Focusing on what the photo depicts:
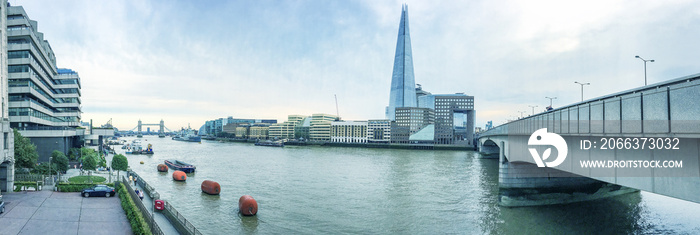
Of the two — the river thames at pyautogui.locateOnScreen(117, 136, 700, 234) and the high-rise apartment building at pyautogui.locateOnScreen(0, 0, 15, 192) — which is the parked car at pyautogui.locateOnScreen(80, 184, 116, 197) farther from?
the high-rise apartment building at pyautogui.locateOnScreen(0, 0, 15, 192)

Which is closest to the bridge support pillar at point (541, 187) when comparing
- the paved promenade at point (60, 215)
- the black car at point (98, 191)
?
the paved promenade at point (60, 215)

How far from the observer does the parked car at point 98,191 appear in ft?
101

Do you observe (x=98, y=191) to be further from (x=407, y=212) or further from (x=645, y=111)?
(x=645, y=111)

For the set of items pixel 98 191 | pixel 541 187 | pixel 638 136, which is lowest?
pixel 98 191

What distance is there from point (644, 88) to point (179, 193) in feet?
138

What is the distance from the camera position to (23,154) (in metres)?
38.3

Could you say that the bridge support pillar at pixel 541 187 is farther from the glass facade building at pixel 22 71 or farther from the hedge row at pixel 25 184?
the glass facade building at pixel 22 71

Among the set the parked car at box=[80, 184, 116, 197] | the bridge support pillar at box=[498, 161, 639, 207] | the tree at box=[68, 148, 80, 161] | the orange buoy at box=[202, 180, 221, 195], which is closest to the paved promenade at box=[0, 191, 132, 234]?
the parked car at box=[80, 184, 116, 197]

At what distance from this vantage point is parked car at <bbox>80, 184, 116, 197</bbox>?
30.7 m

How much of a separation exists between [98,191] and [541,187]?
3943 centimetres

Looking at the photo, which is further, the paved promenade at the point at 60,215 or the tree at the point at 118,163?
the tree at the point at 118,163

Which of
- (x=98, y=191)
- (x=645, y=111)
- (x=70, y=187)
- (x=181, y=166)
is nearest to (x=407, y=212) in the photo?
(x=645, y=111)

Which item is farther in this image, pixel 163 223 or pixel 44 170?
pixel 44 170

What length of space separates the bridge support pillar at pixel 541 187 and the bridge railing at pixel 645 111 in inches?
566
